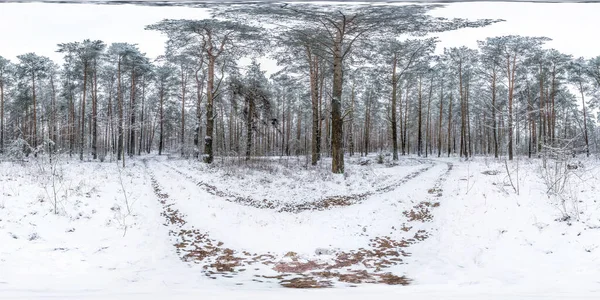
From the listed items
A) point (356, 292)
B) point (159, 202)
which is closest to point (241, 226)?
point (159, 202)

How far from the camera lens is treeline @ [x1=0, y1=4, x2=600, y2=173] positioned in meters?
1.70

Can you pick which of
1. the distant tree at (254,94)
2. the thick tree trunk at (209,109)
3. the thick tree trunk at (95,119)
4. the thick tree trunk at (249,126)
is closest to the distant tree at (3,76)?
the thick tree trunk at (95,119)

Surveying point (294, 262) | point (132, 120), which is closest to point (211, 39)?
A: point (132, 120)

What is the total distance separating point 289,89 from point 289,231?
0.94 meters

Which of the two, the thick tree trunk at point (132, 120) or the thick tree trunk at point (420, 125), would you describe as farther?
the thick tree trunk at point (420, 125)

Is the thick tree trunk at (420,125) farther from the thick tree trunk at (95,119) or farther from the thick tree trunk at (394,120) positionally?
the thick tree trunk at (95,119)

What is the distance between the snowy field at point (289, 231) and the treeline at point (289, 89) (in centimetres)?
18

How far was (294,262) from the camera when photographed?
4.87 ft

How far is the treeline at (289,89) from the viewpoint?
170 centimetres

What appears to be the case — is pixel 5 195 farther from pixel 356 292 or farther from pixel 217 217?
pixel 356 292

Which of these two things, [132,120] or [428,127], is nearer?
[132,120]

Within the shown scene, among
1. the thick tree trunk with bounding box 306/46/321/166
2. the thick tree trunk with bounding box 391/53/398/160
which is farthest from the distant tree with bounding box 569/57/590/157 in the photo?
the thick tree trunk with bounding box 306/46/321/166

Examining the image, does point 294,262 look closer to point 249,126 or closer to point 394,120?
point 249,126

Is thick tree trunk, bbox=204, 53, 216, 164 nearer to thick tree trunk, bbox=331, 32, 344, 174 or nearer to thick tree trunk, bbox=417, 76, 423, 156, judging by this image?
thick tree trunk, bbox=331, 32, 344, 174
